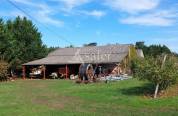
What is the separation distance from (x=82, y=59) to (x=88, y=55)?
2147 millimetres

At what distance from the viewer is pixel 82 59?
5647 centimetres

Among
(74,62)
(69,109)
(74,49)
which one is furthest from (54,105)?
(74,49)

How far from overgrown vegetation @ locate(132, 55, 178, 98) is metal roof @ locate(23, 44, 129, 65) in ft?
98.7

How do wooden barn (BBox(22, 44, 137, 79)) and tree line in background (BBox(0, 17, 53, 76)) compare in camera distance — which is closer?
wooden barn (BBox(22, 44, 137, 79))

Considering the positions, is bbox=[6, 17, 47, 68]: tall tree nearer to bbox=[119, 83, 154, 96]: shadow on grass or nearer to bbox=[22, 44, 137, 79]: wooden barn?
bbox=[22, 44, 137, 79]: wooden barn

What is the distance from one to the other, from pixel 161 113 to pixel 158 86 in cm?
670

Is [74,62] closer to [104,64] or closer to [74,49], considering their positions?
[104,64]

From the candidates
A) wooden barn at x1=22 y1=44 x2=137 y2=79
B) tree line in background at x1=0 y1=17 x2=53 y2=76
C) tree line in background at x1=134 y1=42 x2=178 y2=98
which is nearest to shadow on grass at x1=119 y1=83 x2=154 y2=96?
tree line in background at x1=134 y1=42 x2=178 y2=98

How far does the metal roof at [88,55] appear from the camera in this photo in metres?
54.8

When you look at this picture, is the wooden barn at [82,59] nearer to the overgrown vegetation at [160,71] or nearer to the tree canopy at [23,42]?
the tree canopy at [23,42]

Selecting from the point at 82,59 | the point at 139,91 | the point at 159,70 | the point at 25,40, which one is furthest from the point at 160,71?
the point at 25,40

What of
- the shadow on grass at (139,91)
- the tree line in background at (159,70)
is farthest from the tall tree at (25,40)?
the tree line in background at (159,70)

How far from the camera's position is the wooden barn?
5444cm

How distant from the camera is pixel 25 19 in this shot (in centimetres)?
6712
